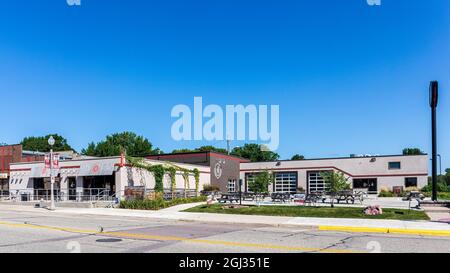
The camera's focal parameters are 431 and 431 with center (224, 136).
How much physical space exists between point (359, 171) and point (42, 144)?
76.4 metres

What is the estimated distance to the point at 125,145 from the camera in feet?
310

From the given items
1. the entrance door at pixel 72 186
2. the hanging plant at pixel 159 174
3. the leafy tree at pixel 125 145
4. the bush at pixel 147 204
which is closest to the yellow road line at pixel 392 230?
the bush at pixel 147 204

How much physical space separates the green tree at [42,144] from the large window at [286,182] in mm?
62810

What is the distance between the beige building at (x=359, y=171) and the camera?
52.4m

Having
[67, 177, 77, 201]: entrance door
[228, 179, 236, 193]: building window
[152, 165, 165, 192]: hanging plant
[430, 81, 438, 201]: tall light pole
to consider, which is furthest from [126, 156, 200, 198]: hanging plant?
[430, 81, 438, 201]: tall light pole

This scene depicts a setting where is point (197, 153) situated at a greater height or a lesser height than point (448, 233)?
greater

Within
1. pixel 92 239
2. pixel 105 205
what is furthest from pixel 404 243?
pixel 105 205

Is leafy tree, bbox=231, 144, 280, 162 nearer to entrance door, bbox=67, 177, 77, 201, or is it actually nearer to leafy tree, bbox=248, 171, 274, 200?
leafy tree, bbox=248, 171, 274, 200

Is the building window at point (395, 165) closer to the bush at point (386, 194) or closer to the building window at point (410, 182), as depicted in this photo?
the building window at point (410, 182)

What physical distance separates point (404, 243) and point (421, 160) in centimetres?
4335

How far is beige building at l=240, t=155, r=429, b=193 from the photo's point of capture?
52.4 meters
